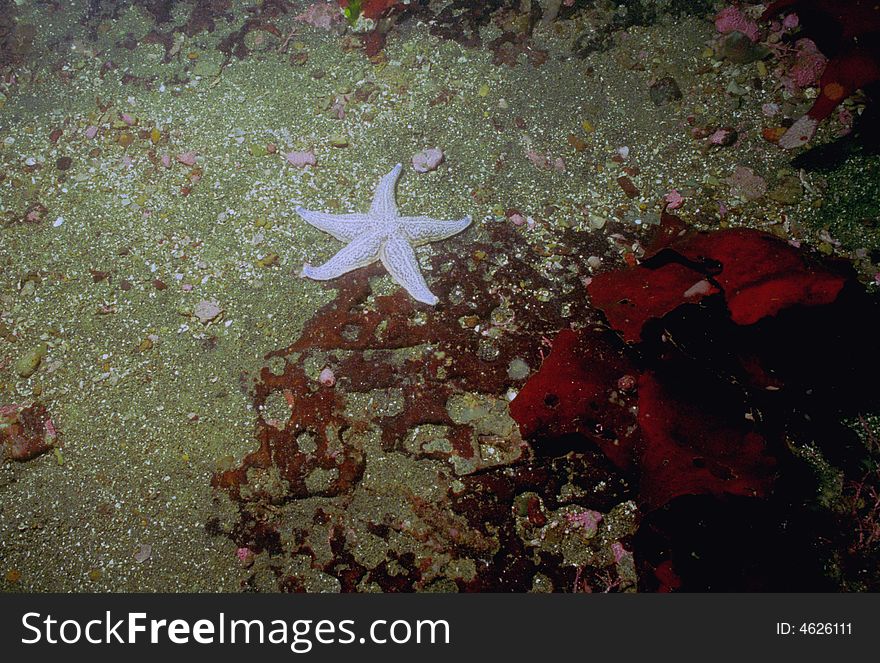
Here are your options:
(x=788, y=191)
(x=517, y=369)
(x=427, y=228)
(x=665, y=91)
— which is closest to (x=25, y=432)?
(x=427, y=228)

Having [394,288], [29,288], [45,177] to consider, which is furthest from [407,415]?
[45,177]

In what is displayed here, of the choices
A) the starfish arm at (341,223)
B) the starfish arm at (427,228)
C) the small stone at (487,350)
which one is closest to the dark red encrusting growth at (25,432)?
the starfish arm at (341,223)

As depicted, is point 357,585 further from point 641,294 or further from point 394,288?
point 641,294

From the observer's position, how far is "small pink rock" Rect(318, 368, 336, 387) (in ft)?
10.1

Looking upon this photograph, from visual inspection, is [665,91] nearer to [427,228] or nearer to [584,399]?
[427,228]

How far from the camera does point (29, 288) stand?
346 cm

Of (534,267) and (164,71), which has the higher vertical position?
(164,71)

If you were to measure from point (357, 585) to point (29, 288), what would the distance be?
3286 mm

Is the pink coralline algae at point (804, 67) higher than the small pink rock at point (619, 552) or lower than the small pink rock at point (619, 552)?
higher

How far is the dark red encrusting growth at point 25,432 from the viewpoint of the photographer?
3053 mm

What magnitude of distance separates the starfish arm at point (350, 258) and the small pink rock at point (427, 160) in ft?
2.70

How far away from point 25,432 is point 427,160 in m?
3.44

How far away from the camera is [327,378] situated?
3.08m

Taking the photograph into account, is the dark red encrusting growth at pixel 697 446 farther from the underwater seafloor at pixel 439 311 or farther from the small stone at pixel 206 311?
the small stone at pixel 206 311
